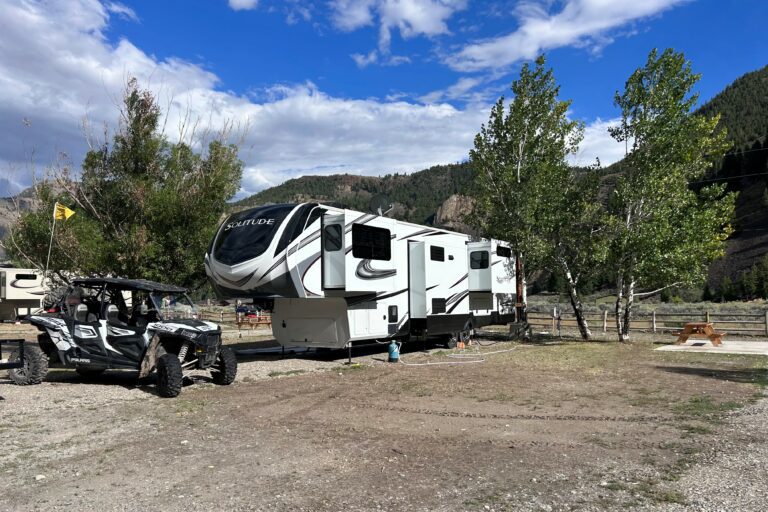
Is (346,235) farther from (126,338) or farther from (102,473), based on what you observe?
(102,473)

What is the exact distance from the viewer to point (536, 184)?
20.1m

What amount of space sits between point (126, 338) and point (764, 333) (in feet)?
69.1

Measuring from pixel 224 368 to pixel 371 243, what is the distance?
497cm

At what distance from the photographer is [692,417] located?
7.54 metres

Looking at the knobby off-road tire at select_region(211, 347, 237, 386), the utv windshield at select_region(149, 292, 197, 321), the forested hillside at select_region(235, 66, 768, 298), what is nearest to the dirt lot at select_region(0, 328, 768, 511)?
the knobby off-road tire at select_region(211, 347, 237, 386)

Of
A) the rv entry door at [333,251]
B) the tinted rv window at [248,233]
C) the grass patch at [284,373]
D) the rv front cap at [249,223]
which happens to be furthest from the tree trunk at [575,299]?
the rv front cap at [249,223]

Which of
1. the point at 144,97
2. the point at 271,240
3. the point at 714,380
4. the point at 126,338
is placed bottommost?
the point at 714,380

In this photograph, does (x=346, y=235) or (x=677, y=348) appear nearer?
(x=346, y=235)

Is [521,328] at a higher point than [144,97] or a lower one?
lower

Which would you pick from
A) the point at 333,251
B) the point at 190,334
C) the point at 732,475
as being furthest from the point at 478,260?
the point at 732,475

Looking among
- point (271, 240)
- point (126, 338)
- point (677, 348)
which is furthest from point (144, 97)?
point (677, 348)

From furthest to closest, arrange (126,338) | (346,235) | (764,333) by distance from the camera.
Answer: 1. (764,333)
2. (346,235)
3. (126,338)

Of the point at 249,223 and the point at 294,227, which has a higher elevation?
the point at 249,223

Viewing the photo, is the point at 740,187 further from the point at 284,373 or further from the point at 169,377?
the point at 169,377
